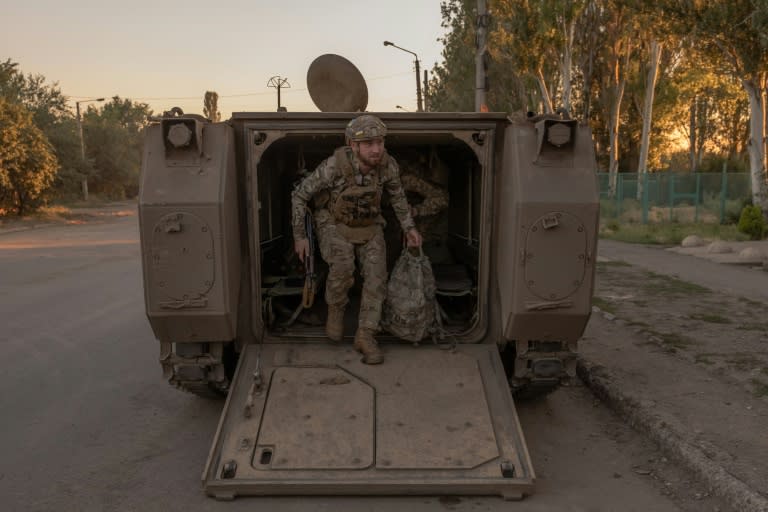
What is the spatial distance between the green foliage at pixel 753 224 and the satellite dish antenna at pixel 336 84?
47.3ft

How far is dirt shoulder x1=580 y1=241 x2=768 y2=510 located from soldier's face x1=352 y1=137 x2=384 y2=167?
2425 mm

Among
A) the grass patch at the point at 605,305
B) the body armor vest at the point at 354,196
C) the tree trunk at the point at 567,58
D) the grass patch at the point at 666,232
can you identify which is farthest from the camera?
the tree trunk at the point at 567,58

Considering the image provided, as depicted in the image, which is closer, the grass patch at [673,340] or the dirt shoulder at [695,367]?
the dirt shoulder at [695,367]

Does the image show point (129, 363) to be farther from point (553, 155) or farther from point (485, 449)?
point (553, 155)

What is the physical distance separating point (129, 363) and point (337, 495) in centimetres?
332

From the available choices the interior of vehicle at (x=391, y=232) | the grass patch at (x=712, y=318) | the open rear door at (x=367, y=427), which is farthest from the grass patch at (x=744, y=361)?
the open rear door at (x=367, y=427)

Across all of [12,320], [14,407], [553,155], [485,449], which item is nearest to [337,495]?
[485,449]

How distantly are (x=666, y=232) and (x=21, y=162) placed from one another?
74.3ft

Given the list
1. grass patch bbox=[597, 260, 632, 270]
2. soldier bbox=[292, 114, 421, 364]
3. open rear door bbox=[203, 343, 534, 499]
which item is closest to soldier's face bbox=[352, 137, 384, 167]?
soldier bbox=[292, 114, 421, 364]

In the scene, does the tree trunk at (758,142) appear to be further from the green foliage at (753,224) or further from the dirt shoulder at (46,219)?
the dirt shoulder at (46,219)

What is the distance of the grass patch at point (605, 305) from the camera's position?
801cm

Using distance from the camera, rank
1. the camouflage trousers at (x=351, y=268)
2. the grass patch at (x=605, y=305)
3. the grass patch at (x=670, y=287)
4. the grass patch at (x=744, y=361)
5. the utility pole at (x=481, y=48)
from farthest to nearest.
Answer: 1. the utility pole at (x=481, y=48)
2. the grass patch at (x=670, y=287)
3. the grass patch at (x=605, y=305)
4. the grass patch at (x=744, y=361)
5. the camouflage trousers at (x=351, y=268)

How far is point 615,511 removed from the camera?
3414 mm

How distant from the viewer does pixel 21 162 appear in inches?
1016
